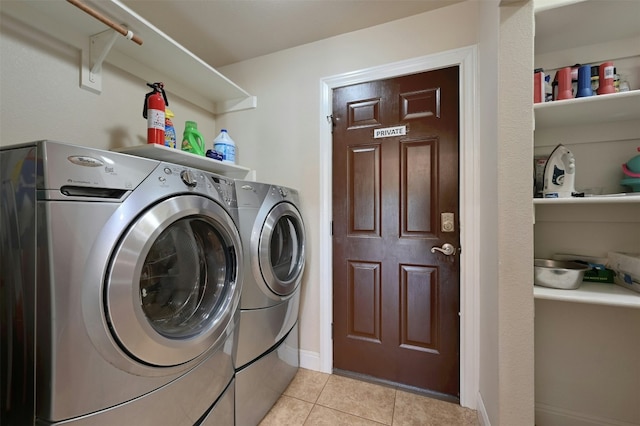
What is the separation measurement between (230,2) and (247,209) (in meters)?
1.24

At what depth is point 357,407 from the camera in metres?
1.43

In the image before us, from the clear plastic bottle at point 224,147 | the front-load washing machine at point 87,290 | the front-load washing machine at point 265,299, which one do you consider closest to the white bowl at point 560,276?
the front-load washing machine at point 265,299

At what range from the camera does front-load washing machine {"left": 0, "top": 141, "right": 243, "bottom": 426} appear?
0.62 m

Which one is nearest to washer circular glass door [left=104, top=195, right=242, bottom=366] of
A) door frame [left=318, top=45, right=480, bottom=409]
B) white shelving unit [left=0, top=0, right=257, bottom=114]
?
white shelving unit [left=0, top=0, right=257, bottom=114]

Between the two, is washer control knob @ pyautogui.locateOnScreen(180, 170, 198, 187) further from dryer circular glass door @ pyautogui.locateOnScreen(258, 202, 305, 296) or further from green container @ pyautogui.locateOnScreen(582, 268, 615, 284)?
green container @ pyautogui.locateOnScreen(582, 268, 615, 284)

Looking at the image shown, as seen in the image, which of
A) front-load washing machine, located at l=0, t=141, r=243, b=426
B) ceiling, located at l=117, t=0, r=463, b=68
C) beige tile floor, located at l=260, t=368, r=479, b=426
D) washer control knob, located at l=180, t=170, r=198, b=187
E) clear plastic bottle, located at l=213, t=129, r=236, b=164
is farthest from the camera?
clear plastic bottle, located at l=213, t=129, r=236, b=164

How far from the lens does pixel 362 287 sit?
1696 mm

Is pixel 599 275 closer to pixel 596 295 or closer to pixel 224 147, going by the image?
pixel 596 295

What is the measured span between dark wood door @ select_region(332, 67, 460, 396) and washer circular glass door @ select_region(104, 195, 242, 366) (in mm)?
875

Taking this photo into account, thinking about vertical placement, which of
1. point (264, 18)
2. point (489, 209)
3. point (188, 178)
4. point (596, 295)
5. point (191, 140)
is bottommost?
point (596, 295)

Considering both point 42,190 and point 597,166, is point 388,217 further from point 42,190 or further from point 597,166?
point 42,190

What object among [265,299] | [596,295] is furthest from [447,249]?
[265,299]

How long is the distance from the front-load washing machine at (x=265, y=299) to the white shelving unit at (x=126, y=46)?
2.99 ft

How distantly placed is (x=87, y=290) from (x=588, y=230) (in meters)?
1.99
